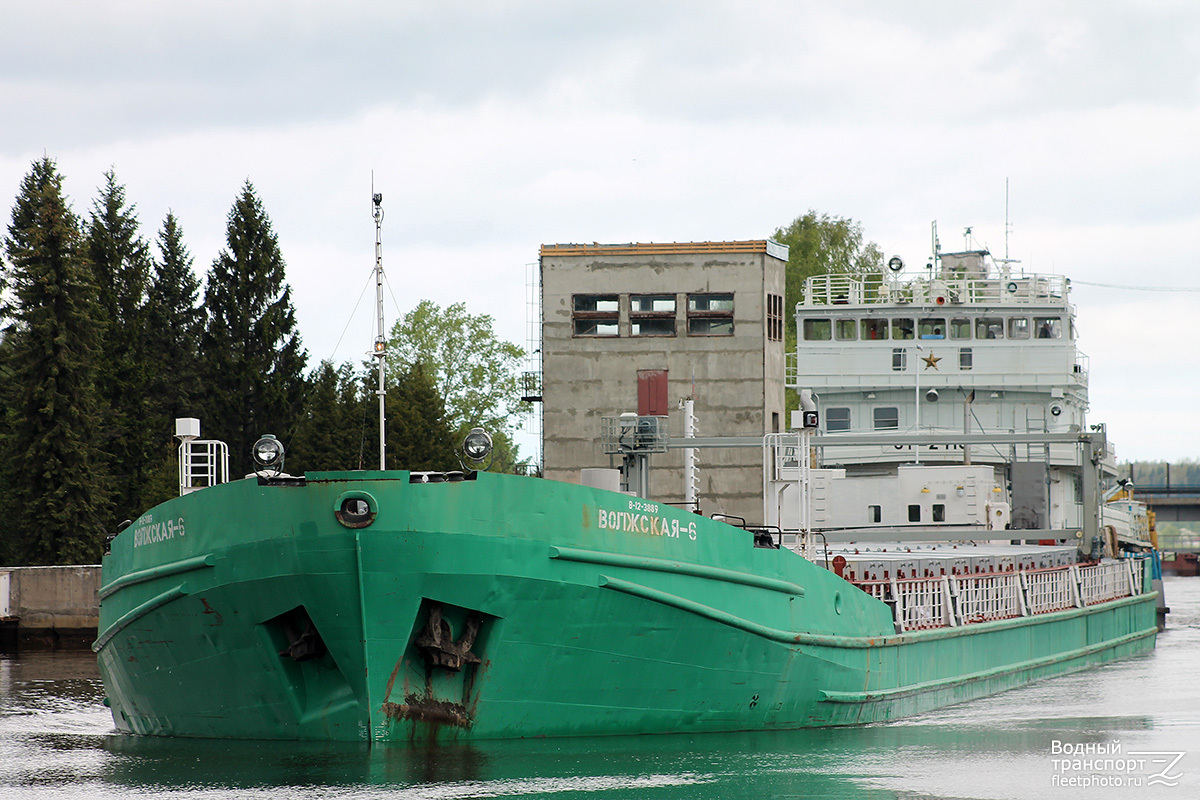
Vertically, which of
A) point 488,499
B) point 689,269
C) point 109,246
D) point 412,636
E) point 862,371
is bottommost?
point 412,636

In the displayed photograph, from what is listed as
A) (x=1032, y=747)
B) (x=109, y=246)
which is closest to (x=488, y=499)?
(x=1032, y=747)

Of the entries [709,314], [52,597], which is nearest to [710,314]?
[709,314]

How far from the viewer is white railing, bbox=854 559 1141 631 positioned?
20.3 meters

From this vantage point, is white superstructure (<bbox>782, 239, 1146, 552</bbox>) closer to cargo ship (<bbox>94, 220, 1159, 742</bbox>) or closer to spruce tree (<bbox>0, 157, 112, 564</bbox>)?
cargo ship (<bbox>94, 220, 1159, 742</bbox>)

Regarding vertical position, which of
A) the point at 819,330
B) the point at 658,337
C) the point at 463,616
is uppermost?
the point at 658,337

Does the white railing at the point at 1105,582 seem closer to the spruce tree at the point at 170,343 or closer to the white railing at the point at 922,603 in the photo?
the white railing at the point at 922,603

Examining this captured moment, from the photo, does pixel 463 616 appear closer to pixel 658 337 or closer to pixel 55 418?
pixel 658 337

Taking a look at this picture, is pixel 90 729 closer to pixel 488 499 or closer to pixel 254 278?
pixel 488 499

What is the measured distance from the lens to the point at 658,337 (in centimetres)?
3859

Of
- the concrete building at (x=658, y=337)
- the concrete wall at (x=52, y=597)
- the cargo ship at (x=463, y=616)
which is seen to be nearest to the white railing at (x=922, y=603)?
the cargo ship at (x=463, y=616)

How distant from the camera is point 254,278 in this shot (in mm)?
56875

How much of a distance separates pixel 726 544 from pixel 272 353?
4244cm

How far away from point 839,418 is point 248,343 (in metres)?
27.3

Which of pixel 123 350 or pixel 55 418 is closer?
pixel 55 418
